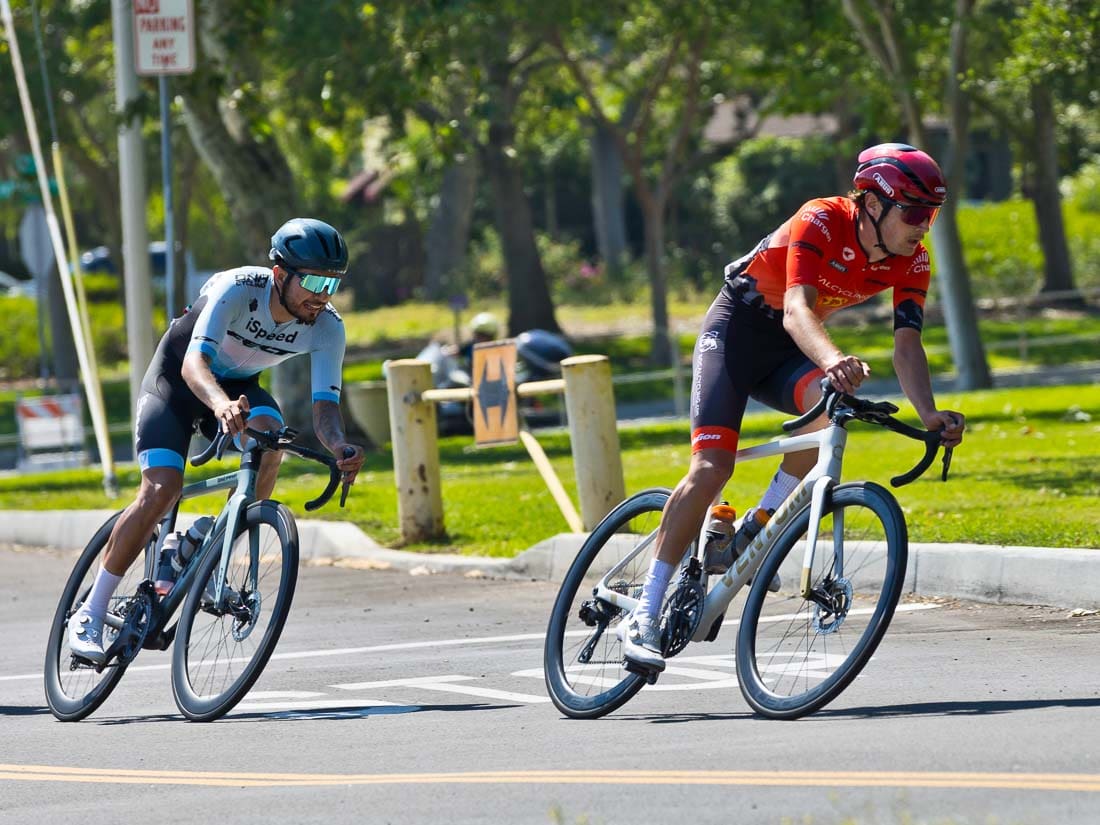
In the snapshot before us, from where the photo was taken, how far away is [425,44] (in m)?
19.3

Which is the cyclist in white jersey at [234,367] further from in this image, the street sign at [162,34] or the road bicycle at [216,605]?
the street sign at [162,34]

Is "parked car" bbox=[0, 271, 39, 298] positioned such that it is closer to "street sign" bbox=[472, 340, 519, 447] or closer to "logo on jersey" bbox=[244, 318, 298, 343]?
"street sign" bbox=[472, 340, 519, 447]

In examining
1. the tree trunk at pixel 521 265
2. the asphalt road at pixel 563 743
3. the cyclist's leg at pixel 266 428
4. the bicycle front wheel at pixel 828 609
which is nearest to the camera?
the asphalt road at pixel 563 743

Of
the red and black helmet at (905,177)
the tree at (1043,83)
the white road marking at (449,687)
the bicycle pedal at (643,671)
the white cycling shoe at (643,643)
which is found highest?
the tree at (1043,83)

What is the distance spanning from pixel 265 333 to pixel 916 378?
2513 mm

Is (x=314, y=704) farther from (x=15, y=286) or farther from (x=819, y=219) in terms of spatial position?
(x=15, y=286)

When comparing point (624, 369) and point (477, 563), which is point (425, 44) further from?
point (624, 369)

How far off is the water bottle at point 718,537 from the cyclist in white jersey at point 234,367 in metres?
1.31

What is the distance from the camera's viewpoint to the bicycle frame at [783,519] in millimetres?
6438

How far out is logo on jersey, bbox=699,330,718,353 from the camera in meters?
7.02

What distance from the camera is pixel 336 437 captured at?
7.58m

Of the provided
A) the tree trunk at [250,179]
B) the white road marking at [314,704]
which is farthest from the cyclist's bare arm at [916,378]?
the tree trunk at [250,179]

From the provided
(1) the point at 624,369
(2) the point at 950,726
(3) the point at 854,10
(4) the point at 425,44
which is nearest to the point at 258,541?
(2) the point at 950,726

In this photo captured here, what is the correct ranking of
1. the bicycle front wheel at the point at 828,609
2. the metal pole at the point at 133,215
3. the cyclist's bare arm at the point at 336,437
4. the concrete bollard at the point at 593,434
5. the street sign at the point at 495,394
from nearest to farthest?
1. the bicycle front wheel at the point at 828,609
2. the cyclist's bare arm at the point at 336,437
3. the concrete bollard at the point at 593,434
4. the street sign at the point at 495,394
5. the metal pole at the point at 133,215
